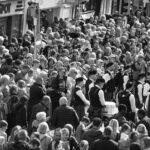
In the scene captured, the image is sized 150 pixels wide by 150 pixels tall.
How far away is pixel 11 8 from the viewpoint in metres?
36.6

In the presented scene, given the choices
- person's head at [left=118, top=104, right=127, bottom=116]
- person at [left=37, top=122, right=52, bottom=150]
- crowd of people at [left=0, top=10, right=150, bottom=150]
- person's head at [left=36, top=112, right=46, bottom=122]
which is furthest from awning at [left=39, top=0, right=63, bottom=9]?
person at [left=37, top=122, right=52, bottom=150]

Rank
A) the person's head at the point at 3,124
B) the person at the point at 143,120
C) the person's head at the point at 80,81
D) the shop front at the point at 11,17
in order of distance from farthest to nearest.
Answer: the shop front at the point at 11,17 → the person's head at the point at 80,81 → the person at the point at 143,120 → the person's head at the point at 3,124

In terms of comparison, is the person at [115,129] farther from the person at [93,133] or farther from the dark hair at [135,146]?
the dark hair at [135,146]

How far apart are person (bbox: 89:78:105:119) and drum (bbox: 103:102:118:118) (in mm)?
162

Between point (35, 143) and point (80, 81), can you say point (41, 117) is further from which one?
point (80, 81)

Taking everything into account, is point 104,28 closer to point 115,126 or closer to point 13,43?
point 13,43

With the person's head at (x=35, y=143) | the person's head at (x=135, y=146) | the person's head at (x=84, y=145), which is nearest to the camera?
the person's head at (x=35, y=143)

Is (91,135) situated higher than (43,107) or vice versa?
(43,107)

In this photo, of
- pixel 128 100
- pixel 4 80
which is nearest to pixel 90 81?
pixel 128 100

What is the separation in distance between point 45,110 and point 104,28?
1595 cm

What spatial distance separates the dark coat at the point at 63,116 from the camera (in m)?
20.5

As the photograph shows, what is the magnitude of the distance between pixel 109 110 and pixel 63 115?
2.47 metres

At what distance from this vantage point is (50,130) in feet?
65.4

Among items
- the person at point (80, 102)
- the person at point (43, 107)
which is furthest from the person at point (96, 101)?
the person at point (43, 107)
